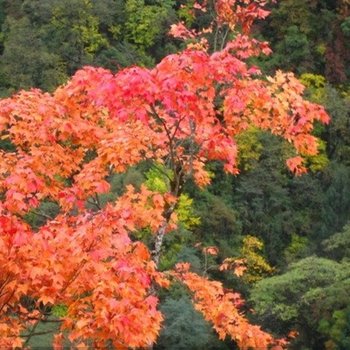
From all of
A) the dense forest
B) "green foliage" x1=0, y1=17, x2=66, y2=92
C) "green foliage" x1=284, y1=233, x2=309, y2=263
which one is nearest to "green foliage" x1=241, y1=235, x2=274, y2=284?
the dense forest

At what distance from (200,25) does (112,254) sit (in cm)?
2361

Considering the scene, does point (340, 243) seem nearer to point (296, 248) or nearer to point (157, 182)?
point (296, 248)

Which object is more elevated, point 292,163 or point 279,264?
point 292,163

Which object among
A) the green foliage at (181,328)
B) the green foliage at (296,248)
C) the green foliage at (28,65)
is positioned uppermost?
the green foliage at (28,65)

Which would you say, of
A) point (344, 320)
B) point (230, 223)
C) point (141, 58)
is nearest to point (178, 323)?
point (344, 320)

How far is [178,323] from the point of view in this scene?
15570 mm

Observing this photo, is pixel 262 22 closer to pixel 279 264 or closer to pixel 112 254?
pixel 279 264

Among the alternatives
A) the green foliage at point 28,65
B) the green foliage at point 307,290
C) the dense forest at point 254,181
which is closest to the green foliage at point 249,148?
the dense forest at point 254,181

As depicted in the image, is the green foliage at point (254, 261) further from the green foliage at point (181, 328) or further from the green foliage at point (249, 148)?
the green foliage at point (181, 328)

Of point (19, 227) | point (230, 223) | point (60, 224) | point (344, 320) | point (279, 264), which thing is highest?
point (19, 227)

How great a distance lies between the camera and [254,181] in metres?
22.7

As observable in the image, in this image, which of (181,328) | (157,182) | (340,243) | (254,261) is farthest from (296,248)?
(181,328)

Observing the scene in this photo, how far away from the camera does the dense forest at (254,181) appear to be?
1573 cm

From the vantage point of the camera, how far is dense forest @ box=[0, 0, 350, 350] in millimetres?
15727
